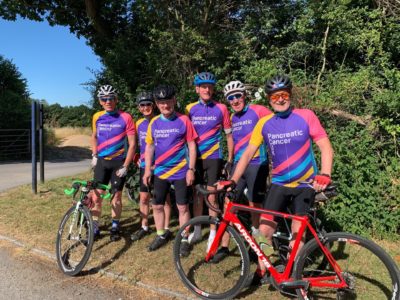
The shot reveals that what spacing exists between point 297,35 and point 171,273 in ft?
17.5

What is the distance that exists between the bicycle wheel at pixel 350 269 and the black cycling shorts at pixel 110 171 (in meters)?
2.77

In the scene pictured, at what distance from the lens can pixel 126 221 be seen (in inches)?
242

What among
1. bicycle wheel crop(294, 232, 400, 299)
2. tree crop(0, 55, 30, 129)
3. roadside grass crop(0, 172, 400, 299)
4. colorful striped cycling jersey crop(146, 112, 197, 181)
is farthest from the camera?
tree crop(0, 55, 30, 129)

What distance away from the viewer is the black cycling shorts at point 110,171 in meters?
5.07

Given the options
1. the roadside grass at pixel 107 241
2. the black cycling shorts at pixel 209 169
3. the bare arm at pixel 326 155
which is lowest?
the roadside grass at pixel 107 241

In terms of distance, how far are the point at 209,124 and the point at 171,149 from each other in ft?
1.88

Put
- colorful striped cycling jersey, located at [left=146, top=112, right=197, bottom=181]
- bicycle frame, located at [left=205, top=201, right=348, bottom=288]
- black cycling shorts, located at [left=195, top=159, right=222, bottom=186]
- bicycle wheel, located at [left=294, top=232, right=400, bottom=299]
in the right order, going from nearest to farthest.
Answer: bicycle wheel, located at [left=294, top=232, right=400, bottom=299] → bicycle frame, located at [left=205, top=201, right=348, bottom=288] → colorful striped cycling jersey, located at [left=146, top=112, right=197, bottom=181] → black cycling shorts, located at [left=195, top=159, right=222, bottom=186]

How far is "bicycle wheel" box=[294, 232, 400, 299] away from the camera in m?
2.95

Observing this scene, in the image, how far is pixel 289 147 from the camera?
3324 millimetres

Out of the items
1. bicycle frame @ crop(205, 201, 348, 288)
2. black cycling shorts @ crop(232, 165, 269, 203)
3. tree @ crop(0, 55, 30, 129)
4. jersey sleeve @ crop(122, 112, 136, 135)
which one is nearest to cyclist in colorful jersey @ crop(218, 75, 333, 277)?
bicycle frame @ crop(205, 201, 348, 288)

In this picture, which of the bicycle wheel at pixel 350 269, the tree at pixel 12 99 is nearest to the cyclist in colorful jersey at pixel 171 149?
the bicycle wheel at pixel 350 269

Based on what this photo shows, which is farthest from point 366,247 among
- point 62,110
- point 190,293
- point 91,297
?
point 62,110

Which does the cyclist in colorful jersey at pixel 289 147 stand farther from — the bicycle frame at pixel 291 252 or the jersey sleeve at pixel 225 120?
the jersey sleeve at pixel 225 120

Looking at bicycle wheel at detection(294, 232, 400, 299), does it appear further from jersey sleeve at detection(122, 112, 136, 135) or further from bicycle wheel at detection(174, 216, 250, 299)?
jersey sleeve at detection(122, 112, 136, 135)
